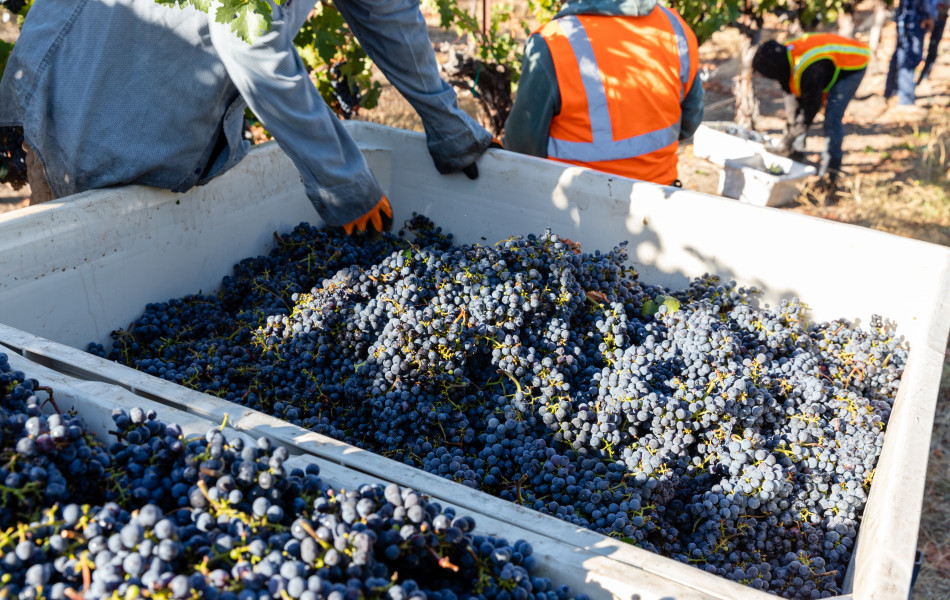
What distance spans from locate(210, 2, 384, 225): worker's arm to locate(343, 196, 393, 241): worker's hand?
0.03 meters

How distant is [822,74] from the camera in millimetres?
5285

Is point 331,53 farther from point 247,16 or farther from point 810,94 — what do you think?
point 810,94

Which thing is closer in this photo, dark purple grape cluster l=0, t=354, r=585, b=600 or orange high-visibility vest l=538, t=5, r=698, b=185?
dark purple grape cluster l=0, t=354, r=585, b=600

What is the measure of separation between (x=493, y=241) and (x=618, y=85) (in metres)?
0.85

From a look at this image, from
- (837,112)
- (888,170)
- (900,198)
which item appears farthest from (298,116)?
(888,170)

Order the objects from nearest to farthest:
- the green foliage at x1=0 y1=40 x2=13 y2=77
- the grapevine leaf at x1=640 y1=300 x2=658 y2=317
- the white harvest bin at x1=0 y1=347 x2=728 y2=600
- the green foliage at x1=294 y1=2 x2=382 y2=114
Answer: the white harvest bin at x1=0 y1=347 x2=728 y2=600 → the grapevine leaf at x1=640 y1=300 x2=658 y2=317 → the green foliage at x1=0 y1=40 x2=13 y2=77 → the green foliage at x1=294 y1=2 x2=382 y2=114

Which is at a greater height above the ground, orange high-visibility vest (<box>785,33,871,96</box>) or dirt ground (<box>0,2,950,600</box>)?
orange high-visibility vest (<box>785,33,871,96</box>)

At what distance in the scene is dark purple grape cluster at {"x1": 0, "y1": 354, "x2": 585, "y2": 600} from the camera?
0.84 m

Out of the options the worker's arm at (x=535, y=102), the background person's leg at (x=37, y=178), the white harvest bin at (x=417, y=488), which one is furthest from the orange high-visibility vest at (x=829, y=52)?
the white harvest bin at (x=417, y=488)

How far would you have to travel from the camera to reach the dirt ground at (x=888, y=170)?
2.79 metres

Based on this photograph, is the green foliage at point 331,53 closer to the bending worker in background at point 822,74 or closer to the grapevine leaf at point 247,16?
the grapevine leaf at point 247,16

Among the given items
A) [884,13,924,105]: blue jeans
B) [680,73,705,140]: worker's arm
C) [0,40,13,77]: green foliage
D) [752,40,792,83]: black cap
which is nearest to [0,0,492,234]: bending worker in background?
[0,40,13,77]: green foliage

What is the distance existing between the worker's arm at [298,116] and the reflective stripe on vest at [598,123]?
3.13ft

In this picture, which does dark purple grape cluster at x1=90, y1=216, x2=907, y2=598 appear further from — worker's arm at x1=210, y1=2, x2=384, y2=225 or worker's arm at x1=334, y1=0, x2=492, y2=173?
worker's arm at x1=334, y1=0, x2=492, y2=173
